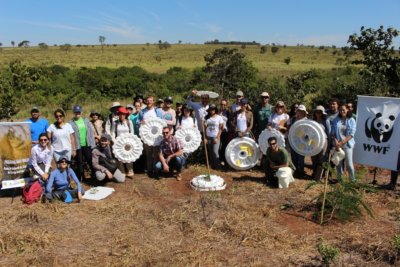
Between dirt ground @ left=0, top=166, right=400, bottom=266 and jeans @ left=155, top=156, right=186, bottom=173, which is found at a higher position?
jeans @ left=155, top=156, right=186, bottom=173

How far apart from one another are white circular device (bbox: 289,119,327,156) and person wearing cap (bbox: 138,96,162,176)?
315 centimetres

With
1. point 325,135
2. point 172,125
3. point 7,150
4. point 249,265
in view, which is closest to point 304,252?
point 249,265

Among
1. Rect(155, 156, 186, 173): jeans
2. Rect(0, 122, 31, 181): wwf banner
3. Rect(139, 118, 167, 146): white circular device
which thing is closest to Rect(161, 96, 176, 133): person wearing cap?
Rect(139, 118, 167, 146): white circular device

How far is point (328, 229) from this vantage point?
22.5 feet

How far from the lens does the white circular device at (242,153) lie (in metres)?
9.70

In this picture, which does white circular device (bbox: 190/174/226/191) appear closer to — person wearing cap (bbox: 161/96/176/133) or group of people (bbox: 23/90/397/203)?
group of people (bbox: 23/90/397/203)

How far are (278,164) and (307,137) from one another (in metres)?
0.85

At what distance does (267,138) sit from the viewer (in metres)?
9.39

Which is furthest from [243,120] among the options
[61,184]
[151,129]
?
[61,184]

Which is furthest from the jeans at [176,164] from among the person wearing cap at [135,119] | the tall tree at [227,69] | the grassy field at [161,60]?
the grassy field at [161,60]

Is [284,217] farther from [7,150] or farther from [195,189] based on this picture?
[7,150]

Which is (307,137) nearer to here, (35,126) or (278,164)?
(278,164)

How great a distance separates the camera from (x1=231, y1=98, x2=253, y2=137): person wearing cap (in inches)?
385

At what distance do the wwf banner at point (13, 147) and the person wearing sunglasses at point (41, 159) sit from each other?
34cm
